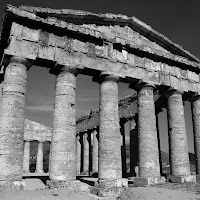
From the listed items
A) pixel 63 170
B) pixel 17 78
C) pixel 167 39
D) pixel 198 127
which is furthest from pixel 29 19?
pixel 198 127

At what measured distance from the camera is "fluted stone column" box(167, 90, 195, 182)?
1497cm

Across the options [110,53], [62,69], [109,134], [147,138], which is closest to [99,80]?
[110,53]

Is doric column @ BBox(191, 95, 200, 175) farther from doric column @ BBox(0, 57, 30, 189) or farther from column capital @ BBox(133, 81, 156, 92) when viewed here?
doric column @ BBox(0, 57, 30, 189)

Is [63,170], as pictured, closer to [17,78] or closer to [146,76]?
[17,78]

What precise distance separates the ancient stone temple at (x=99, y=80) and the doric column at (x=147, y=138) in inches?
2.2

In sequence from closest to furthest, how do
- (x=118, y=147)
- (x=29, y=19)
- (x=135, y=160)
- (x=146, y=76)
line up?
1. (x=29, y=19)
2. (x=118, y=147)
3. (x=146, y=76)
4. (x=135, y=160)

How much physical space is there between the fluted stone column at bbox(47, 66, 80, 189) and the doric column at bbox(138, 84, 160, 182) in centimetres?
445

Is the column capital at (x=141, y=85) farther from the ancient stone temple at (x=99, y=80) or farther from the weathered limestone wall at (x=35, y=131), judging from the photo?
the weathered limestone wall at (x=35, y=131)

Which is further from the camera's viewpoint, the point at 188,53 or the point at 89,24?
the point at 188,53

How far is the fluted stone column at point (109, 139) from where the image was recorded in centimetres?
1191

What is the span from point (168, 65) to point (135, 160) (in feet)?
35.3

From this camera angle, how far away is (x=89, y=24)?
47.1ft

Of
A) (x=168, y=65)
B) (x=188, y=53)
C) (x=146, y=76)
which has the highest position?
(x=188, y=53)

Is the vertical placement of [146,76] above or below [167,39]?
below
